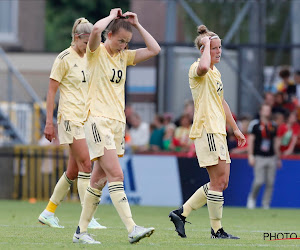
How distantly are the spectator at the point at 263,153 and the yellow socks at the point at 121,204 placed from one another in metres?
9.67

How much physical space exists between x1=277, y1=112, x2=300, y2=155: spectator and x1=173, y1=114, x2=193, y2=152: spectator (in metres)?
1.87

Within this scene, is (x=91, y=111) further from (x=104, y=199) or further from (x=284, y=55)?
(x=284, y=55)

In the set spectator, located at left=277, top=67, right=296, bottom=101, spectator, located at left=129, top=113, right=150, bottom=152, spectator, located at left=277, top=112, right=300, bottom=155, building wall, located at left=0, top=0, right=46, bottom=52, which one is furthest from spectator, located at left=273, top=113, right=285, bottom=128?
building wall, located at left=0, top=0, right=46, bottom=52

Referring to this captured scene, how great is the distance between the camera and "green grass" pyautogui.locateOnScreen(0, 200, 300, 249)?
348 inches

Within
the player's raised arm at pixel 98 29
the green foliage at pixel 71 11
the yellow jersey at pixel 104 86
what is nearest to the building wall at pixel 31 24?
the green foliage at pixel 71 11

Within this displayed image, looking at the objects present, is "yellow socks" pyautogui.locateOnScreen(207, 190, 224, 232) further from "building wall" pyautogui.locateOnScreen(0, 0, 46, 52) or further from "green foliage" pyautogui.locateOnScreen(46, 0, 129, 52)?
"green foliage" pyautogui.locateOnScreen(46, 0, 129, 52)

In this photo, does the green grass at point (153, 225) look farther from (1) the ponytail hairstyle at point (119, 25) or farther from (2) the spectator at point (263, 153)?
(1) the ponytail hairstyle at point (119, 25)

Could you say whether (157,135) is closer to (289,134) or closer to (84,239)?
(289,134)

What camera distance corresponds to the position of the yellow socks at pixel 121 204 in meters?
8.55

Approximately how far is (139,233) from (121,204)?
0.35 meters

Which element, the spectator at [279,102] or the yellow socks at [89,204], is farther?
the spectator at [279,102]

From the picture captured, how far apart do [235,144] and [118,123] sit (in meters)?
10.2

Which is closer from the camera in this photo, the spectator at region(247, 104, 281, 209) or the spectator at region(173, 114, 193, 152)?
the spectator at region(247, 104, 281, 209)

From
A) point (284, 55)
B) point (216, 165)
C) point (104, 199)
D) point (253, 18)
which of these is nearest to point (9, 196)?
point (104, 199)
